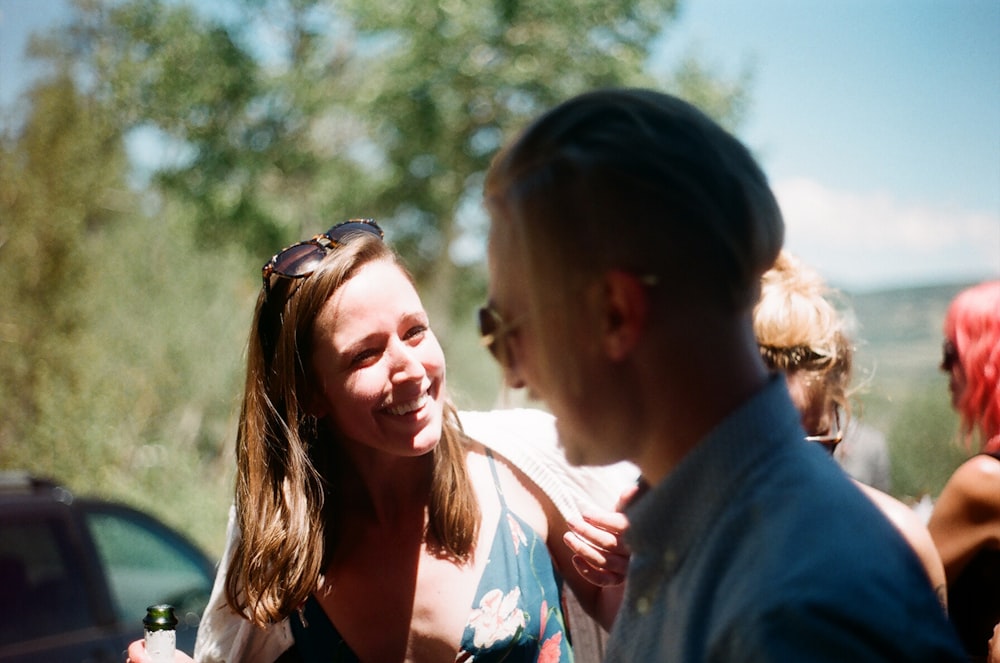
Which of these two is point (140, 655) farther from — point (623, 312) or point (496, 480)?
point (623, 312)

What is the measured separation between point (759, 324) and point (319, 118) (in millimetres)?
10352

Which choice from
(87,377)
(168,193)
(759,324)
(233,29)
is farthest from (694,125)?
(168,193)

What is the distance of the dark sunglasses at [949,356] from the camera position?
7.59 feet

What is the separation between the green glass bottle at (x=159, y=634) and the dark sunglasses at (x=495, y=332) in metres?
0.94

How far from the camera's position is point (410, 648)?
6.25ft

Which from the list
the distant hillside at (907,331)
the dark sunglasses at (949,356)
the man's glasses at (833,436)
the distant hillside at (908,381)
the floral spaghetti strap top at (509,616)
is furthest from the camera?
the distant hillside at (907,331)

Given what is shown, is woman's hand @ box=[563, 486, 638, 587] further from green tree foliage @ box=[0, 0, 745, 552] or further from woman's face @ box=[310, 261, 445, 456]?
green tree foliage @ box=[0, 0, 745, 552]

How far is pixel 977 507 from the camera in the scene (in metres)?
2.05

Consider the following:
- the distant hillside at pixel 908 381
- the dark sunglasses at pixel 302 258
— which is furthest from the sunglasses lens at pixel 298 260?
the distant hillside at pixel 908 381

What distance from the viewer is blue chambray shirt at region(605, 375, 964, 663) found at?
2.48 ft

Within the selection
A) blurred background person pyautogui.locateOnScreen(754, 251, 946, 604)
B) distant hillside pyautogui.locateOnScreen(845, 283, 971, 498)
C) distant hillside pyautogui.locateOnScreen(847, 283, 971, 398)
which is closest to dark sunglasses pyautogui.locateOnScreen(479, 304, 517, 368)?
blurred background person pyautogui.locateOnScreen(754, 251, 946, 604)

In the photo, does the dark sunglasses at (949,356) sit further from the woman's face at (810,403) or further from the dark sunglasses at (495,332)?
the dark sunglasses at (495,332)

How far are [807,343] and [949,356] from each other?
0.49m

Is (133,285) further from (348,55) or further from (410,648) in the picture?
(410,648)
